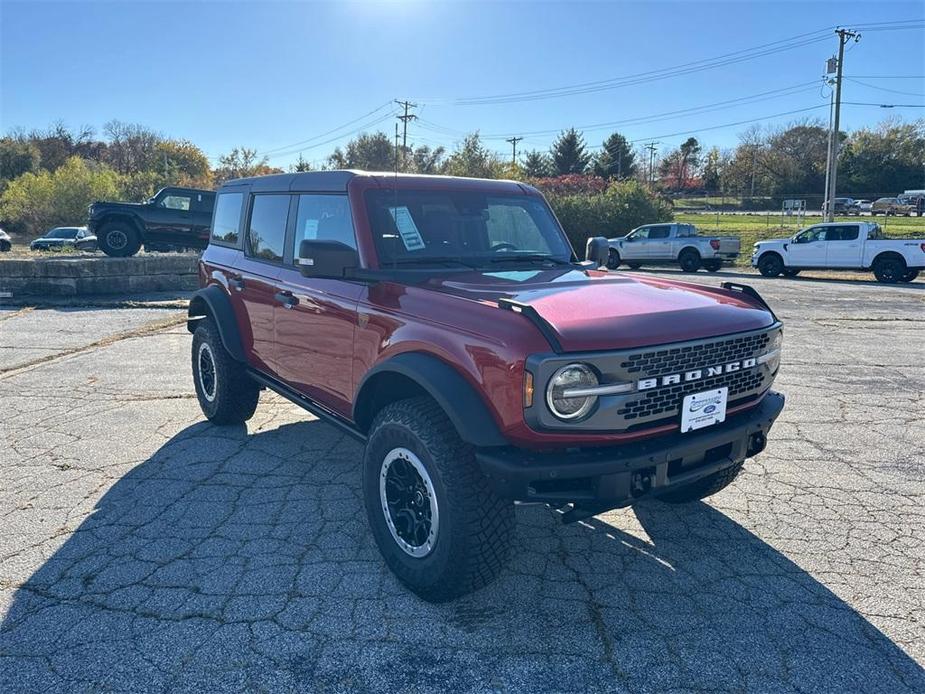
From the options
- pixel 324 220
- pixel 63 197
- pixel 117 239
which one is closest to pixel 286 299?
pixel 324 220

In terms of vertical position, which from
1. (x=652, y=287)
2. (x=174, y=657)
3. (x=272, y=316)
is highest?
(x=652, y=287)

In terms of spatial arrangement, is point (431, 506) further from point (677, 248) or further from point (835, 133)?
point (835, 133)

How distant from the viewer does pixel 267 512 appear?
397 cm

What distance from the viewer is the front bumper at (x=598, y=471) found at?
2625 millimetres

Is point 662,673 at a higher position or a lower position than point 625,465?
lower

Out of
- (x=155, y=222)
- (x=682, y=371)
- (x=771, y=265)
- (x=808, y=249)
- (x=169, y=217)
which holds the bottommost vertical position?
(x=682, y=371)

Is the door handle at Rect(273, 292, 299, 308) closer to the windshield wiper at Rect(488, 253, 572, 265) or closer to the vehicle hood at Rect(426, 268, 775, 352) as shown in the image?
the vehicle hood at Rect(426, 268, 775, 352)

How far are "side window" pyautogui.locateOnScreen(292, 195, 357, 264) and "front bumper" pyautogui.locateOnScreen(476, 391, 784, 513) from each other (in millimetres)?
1708

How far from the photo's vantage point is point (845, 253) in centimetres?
2009

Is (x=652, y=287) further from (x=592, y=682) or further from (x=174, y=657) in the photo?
(x=174, y=657)

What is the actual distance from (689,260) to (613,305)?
22.5 metres

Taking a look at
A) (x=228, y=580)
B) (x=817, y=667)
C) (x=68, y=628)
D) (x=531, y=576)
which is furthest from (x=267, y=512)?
(x=817, y=667)

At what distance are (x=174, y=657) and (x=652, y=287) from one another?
287cm

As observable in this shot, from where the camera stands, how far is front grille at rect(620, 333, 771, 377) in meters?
2.78
